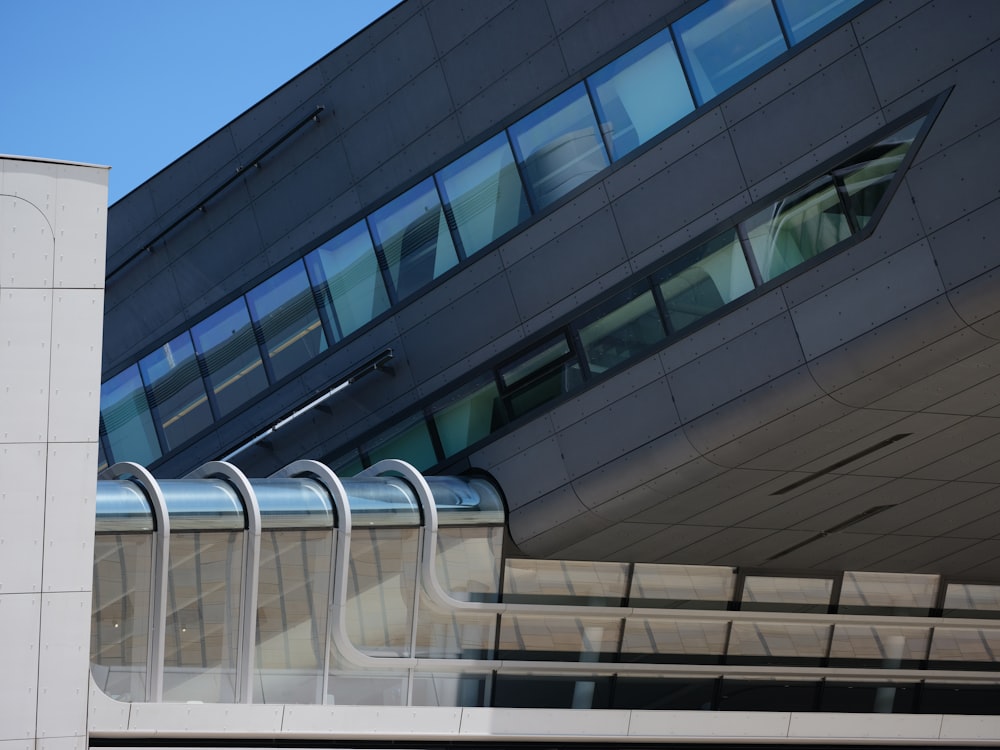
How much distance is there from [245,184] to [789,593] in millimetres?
10397

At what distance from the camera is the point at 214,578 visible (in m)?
14.5

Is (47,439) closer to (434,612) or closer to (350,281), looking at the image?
(434,612)

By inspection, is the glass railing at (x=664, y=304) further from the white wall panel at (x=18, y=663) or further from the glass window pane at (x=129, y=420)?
the white wall panel at (x=18, y=663)

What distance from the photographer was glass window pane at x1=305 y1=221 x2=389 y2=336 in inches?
737

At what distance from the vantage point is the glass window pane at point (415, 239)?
59.1 ft

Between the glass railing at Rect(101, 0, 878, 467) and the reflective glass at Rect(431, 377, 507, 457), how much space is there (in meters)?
0.57

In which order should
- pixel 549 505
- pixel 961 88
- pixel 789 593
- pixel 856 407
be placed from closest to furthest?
1. pixel 961 88
2. pixel 856 407
3. pixel 549 505
4. pixel 789 593

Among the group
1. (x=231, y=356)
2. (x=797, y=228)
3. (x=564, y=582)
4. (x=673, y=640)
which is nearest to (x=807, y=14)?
(x=797, y=228)

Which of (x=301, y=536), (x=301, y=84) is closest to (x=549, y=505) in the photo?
(x=301, y=536)

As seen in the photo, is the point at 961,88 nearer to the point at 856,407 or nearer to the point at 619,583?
the point at 856,407

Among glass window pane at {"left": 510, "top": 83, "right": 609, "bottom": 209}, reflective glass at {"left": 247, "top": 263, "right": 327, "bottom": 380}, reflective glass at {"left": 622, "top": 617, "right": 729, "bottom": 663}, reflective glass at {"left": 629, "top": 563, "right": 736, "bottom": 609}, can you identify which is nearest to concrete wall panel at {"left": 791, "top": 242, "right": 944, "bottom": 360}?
glass window pane at {"left": 510, "top": 83, "right": 609, "bottom": 209}

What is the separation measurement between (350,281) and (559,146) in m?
3.83

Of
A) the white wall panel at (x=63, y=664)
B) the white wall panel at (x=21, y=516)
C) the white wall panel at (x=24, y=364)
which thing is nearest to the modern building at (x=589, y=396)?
the white wall panel at (x=63, y=664)

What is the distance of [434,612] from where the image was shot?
54.8 ft
